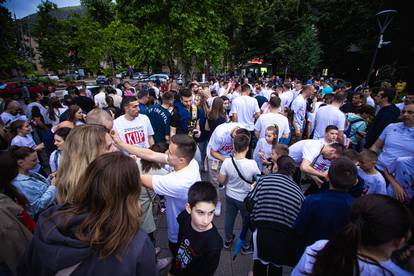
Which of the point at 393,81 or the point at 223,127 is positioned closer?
the point at 223,127

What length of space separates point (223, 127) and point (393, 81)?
1825 centimetres

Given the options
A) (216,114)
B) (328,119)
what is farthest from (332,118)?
(216,114)

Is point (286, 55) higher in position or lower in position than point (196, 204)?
higher

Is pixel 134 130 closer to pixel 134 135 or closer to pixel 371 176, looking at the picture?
pixel 134 135

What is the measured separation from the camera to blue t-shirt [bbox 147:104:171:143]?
519cm

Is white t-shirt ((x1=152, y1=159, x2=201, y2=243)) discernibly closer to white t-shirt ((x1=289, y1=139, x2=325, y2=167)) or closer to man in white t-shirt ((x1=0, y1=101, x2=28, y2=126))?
white t-shirt ((x1=289, y1=139, x2=325, y2=167))

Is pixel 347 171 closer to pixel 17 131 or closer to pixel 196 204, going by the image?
pixel 196 204

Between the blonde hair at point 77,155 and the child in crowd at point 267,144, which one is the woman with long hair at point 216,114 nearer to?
the child in crowd at point 267,144

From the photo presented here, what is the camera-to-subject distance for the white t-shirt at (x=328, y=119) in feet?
16.3

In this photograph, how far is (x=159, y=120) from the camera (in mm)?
5184

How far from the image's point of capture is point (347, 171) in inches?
83.2

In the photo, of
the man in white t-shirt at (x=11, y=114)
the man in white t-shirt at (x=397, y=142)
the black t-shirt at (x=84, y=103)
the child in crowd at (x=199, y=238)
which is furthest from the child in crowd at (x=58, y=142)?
the man in white t-shirt at (x=397, y=142)

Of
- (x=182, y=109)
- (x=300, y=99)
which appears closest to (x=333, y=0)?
(x=300, y=99)

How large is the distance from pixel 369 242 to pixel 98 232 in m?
1.61
